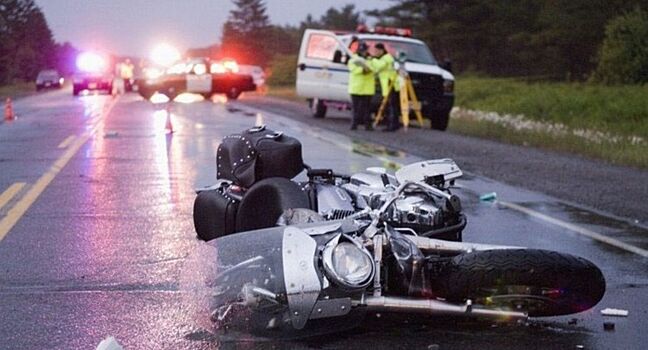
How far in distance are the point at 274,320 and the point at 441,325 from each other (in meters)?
1.08

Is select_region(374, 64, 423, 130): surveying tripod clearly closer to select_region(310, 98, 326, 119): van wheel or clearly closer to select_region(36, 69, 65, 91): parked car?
select_region(310, 98, 326, 119): van wheel

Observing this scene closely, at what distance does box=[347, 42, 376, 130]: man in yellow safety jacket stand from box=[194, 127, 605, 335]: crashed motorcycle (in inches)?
716

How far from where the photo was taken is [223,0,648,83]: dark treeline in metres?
59.0

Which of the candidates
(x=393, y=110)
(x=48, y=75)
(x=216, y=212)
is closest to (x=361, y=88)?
(x=393, y=110)

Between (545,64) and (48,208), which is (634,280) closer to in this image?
(48,208)

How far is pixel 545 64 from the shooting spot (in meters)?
65.1

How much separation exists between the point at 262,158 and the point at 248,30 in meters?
126

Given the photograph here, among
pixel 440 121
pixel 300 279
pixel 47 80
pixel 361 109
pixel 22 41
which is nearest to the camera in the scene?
pixel 300 279

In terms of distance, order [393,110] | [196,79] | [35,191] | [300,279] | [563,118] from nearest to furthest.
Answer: [300,279] < [35,191] < [393,110] < [563,118] < [196,79]

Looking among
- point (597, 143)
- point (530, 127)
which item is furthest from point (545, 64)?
point (597, 143)

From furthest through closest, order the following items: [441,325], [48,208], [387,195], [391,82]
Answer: [391,82]
[48,208]
[387,195]
[441,325]

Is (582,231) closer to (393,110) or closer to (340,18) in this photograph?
(393,110)

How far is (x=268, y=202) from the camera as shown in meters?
6.98

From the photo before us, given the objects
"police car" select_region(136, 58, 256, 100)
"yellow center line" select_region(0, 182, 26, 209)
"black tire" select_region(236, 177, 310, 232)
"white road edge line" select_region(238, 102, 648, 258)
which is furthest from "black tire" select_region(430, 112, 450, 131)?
"black tire" select_region(236, 177, 310, 232)
